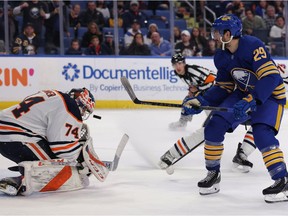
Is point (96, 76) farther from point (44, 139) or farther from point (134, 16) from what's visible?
point (44, 139)

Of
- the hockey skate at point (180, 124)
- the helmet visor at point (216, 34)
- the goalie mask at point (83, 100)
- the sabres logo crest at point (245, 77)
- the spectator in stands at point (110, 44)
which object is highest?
the helmet visor at point (216, 34)

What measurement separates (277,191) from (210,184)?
0.45 metres

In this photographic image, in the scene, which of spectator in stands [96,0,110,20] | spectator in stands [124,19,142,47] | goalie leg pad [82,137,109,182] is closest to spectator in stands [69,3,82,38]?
spectator in stands [96,0,110,20]

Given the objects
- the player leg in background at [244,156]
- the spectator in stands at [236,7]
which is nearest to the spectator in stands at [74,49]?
the spectator in stands at [236,7]

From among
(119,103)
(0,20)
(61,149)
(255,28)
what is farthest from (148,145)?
(255,28)

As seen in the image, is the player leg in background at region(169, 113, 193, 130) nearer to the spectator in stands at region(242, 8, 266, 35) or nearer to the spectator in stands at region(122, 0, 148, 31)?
the spectator in stands at region(122, 0, 148, 31)

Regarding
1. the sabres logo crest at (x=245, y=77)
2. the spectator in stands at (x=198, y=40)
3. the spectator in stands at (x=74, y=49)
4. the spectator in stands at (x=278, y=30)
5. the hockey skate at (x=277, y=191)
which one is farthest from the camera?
the spectator in stands at (x=278, y=30)

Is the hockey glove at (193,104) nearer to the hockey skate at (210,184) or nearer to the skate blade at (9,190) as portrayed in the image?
the hockey skate at (210,184)

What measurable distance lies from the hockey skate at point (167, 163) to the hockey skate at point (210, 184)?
0.67 m

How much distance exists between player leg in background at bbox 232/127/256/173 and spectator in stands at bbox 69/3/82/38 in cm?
533

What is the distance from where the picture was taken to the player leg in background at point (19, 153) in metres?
4.25

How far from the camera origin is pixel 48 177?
4332 mm

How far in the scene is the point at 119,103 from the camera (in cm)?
991

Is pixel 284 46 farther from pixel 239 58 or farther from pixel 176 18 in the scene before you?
pixel 239 58
